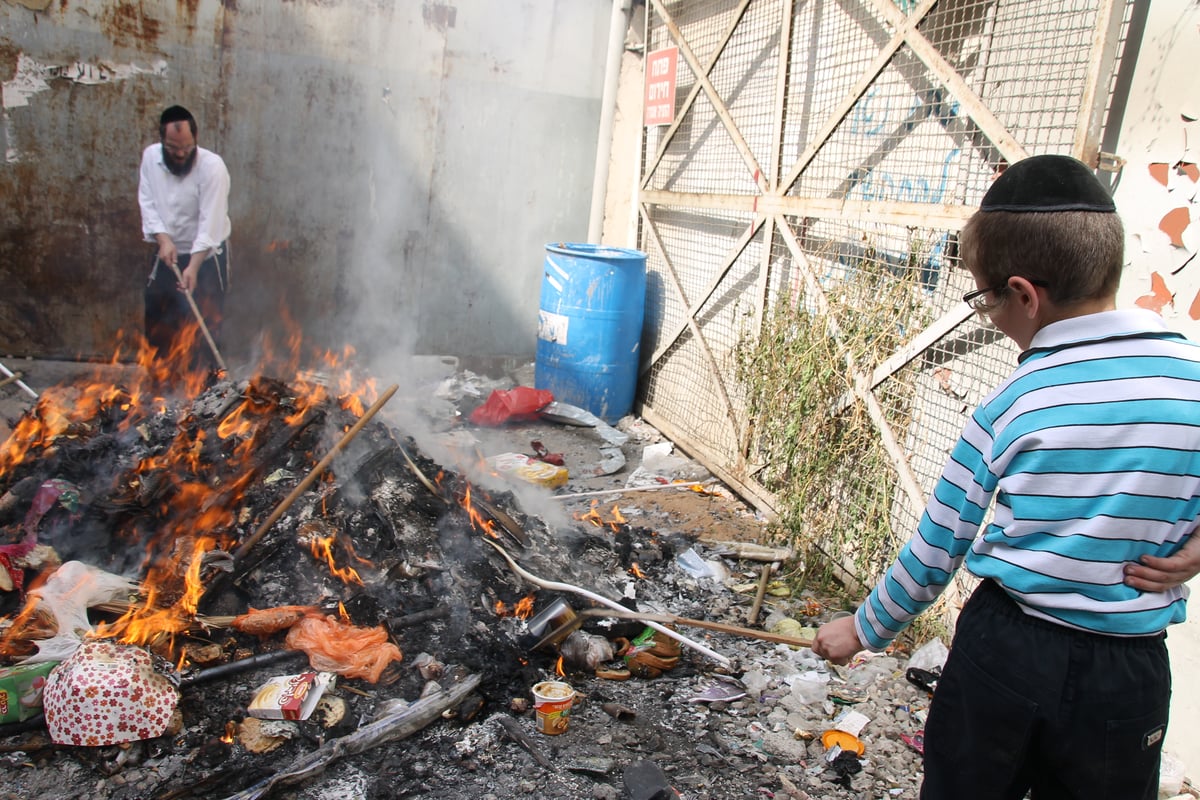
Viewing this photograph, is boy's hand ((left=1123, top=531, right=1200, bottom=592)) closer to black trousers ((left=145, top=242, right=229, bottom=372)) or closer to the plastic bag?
the plastic bag

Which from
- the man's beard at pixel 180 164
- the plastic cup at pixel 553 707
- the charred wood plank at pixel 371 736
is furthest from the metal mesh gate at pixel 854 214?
the man's beard at pixel 180 164

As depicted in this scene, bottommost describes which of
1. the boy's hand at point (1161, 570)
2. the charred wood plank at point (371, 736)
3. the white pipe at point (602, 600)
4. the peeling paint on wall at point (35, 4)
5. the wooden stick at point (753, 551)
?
the charred wood plank at point (371, 736)

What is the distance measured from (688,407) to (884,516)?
2968 mm

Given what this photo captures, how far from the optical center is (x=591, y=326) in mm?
7402

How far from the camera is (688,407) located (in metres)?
7.35

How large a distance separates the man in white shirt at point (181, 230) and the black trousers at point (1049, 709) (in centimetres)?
651

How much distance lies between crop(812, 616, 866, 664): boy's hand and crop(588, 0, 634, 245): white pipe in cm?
702

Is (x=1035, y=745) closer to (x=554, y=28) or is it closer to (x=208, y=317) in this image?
(x=208, y=317)

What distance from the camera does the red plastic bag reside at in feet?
24.3

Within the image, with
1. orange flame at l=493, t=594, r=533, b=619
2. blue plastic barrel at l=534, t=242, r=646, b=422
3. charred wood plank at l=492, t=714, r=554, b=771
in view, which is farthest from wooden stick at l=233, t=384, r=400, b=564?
blue plastic barrel at l=534, t=242, r=646, b=422

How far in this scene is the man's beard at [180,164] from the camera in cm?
640

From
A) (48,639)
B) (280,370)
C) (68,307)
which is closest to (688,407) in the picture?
(280,370)

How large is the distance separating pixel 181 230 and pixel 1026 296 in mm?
6760

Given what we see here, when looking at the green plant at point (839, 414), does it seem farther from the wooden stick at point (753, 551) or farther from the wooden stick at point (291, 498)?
the wooden stick at point (291, 498)
